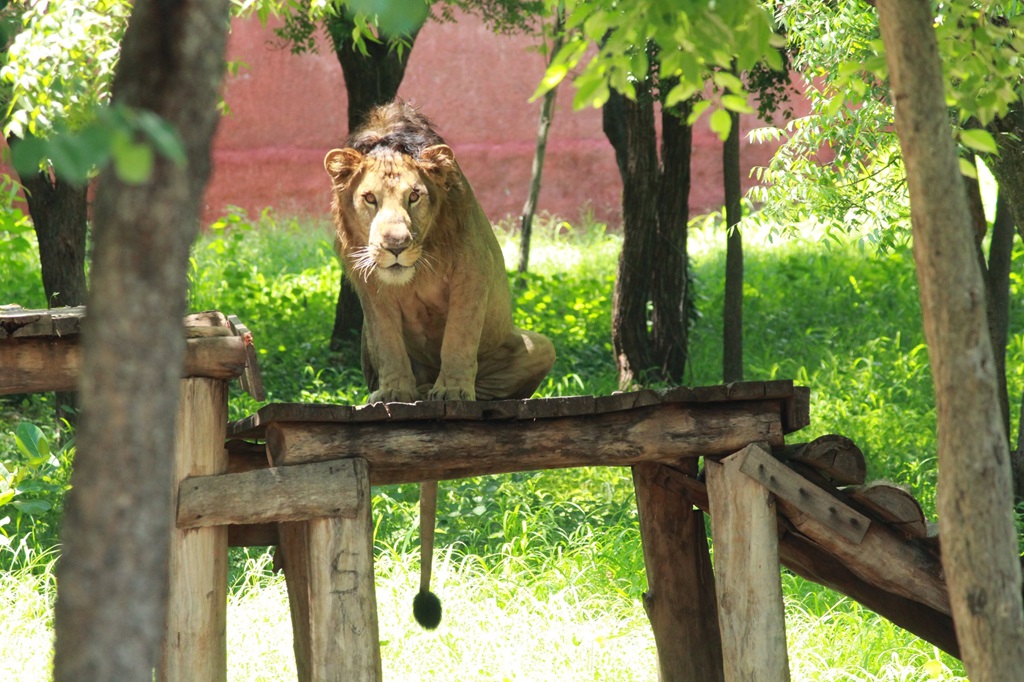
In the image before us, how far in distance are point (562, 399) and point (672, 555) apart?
1152mm

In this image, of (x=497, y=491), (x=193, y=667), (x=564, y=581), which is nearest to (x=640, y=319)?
(x=497, y=491)

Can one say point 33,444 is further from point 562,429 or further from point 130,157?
point 130,157

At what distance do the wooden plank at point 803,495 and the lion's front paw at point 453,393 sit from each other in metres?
1.05

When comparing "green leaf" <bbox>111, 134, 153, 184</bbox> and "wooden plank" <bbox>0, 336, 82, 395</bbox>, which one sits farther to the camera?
"wooden plank" <bbox>0, 336, 82, 395</bbox>

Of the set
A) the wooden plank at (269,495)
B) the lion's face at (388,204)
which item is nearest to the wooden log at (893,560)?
the wooden plank at (269,495)

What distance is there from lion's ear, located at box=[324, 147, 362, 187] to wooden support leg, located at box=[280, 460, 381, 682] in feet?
4.02

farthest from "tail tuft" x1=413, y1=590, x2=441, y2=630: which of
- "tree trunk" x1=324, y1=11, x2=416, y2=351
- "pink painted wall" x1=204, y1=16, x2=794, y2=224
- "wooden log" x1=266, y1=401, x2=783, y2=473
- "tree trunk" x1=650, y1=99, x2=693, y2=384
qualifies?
"pink painted wall" x1=204, y1=16, x2=794, y2=224

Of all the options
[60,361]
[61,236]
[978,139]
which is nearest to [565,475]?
[61,236]

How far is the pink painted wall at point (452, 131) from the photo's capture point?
1373cm

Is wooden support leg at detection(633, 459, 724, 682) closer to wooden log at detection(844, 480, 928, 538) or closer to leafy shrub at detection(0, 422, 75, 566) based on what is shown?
wooden log at detection(844, 480, 928, 538)

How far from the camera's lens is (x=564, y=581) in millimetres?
6145

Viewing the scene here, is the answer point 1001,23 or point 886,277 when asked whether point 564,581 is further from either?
point 886,277

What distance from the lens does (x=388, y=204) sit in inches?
173

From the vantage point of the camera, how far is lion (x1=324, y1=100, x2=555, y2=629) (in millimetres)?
4414
